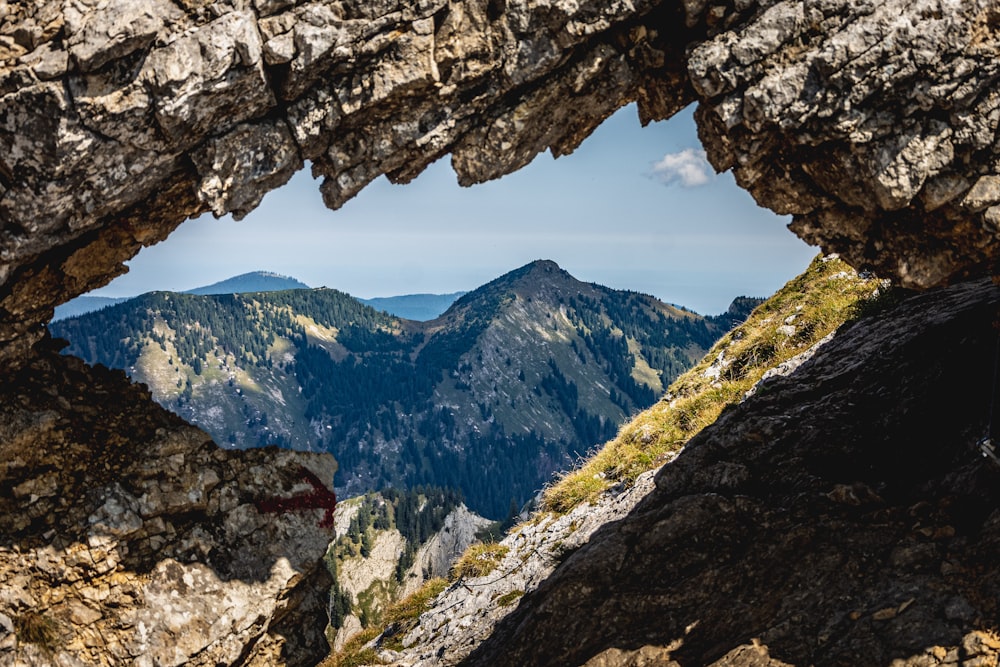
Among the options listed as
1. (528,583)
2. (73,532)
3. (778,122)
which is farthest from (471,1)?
(528,583)

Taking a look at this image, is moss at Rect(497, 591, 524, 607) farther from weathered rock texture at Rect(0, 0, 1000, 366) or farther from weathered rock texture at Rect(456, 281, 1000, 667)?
weathered rock texture at Rect(0, 0, 1000, 366)

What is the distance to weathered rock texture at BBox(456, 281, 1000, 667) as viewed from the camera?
13070 mm

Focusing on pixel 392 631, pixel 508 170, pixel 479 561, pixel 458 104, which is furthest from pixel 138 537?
pixel 458 104

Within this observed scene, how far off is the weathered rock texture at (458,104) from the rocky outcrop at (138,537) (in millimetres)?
3111

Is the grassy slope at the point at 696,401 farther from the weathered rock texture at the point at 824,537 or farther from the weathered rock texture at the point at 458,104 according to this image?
the weathered rock texture at the point at 458,104

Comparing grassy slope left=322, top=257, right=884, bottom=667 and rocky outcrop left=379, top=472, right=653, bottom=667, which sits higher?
grassy slope left=322, top=257, right=884, bottom=667

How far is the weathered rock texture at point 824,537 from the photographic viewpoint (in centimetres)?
1307

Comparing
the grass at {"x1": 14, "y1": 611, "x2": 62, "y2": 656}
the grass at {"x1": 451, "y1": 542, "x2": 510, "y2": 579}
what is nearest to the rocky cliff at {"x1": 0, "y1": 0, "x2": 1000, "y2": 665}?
the grass at {"x1": 14, "y1": 611, "x2": 62, "y2": 656}

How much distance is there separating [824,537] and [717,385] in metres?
16.6

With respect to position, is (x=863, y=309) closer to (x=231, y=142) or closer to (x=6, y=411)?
(x=231, y=142)

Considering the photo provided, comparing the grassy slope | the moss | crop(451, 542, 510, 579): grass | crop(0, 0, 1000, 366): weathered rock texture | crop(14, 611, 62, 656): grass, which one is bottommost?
the moss

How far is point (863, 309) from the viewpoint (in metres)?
27.5

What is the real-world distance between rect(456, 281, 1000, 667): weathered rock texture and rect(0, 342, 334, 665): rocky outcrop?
6702 millimetres

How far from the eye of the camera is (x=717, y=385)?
104ft
